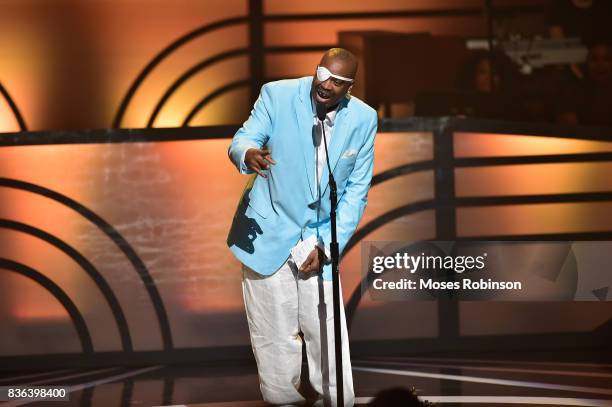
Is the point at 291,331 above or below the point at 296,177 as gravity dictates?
below

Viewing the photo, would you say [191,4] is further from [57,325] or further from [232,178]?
[57,325]

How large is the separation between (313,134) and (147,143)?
1.99 meters

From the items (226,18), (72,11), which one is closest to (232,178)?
(226,18)

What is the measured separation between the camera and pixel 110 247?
539 centimetres

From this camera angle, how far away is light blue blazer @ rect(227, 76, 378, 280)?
361 cm

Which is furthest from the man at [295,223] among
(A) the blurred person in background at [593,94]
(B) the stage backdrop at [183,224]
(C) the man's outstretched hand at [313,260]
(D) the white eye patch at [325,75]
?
(A) the blurred person in background at [593,94]

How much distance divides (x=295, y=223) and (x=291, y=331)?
0.41m

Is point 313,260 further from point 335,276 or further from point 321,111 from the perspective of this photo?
point 321,111

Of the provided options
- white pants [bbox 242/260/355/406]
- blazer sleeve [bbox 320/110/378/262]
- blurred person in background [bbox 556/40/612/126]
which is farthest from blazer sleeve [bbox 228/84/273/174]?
blurred person in background [bbox 556/40/612/126]

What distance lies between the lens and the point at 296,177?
3.63 meters

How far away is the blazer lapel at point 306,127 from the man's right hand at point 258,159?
354 mm

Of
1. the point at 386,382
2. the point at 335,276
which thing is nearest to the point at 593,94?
the point at 386,382

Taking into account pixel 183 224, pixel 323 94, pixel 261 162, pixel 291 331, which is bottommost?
pixel 291 331

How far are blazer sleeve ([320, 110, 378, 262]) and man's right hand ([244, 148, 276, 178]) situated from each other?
0.47 metres
